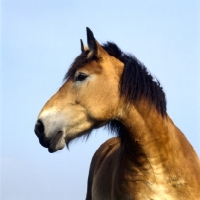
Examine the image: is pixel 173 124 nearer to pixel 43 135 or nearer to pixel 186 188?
pixel 186 188

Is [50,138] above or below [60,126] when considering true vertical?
below

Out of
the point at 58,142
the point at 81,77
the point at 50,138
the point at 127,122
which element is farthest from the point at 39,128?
the point at 127,122

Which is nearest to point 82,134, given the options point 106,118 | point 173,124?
point 106,118

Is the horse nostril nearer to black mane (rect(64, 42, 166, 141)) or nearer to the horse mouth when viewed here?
the horse mouth

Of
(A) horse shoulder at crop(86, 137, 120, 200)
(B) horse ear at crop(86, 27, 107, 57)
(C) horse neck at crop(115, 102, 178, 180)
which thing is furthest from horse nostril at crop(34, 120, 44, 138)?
(A) horse shoulder at crop(86, 137, 120, 200)

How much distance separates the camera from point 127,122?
5336 millimetres

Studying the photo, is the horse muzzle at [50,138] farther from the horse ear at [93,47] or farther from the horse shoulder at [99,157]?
the horse shoulder at [99,157]

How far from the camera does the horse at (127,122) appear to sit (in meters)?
5.14

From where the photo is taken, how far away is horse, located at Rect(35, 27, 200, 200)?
5.14 meters

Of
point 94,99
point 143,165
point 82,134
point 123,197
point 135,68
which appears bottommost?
point 123,197

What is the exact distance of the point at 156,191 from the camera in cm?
513

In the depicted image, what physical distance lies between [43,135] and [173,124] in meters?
1.66

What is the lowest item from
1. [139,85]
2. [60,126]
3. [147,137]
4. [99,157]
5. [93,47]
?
[99,157]

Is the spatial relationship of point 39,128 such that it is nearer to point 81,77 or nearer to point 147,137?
point 81,77
